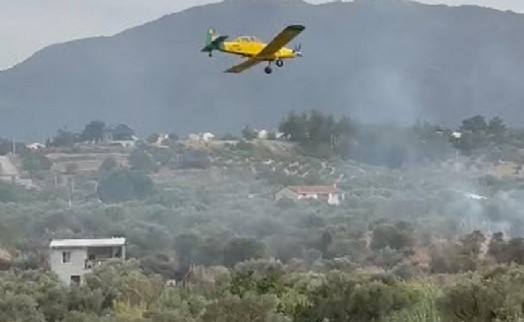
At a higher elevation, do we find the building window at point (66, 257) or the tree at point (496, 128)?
the tree at point (496, 128)

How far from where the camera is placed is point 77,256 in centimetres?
4547

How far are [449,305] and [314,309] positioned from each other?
198 inches

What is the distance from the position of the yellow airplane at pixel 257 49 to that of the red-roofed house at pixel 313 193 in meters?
54.4

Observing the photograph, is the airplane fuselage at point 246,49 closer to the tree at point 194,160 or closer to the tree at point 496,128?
the tree at point 194,160

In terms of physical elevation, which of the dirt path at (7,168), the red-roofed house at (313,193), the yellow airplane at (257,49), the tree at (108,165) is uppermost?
the yellow airplane at (257,49)

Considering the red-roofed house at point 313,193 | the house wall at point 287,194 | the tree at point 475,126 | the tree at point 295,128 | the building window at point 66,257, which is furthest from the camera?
the tree at point 475,126

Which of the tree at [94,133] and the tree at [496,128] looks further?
the tree at [94,133]

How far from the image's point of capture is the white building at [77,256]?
44125mm

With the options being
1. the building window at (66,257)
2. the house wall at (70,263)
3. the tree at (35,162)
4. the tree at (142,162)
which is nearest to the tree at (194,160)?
the tree at (142,162)

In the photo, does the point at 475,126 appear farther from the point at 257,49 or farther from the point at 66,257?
the point at 257,49

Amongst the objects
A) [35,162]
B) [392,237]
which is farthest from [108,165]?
[392,237]

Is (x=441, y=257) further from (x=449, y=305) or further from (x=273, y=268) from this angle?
(x=449, y=305)

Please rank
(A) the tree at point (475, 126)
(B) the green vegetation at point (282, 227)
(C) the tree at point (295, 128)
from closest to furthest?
1. (B) the green vegetation at point (282, 227)
2. (C) the tree at point (295, 128)
3. (A) the tree at point (475, 126)

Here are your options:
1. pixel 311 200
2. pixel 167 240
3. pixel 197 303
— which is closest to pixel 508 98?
pixel 311 200
